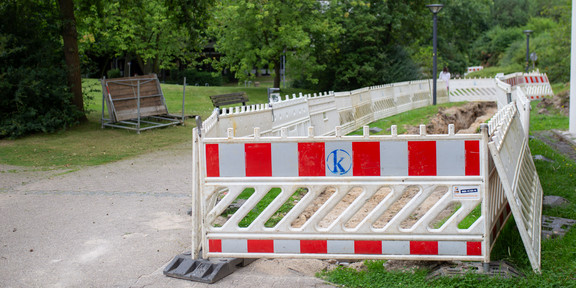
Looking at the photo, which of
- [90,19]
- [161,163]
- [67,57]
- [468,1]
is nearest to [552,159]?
[161,163]

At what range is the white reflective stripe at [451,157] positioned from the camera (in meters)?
4.88

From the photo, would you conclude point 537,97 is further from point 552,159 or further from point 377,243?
point 377,243

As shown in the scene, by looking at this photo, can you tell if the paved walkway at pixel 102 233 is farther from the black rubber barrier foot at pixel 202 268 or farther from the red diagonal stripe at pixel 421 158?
the red diagonal stripe at pixel 421 158

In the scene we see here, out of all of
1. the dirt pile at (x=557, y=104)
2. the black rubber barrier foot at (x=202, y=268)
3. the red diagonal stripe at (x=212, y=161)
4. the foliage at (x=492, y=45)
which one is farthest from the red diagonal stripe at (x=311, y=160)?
the foliage at (x=492, y=45)

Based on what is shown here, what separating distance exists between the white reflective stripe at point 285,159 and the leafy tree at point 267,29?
83.0 ft

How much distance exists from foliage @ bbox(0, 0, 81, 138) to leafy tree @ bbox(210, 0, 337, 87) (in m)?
12.7

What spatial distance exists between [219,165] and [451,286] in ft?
6.88

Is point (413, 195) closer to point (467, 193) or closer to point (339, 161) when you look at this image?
point (467, 193)

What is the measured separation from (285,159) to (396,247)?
3.80 feet

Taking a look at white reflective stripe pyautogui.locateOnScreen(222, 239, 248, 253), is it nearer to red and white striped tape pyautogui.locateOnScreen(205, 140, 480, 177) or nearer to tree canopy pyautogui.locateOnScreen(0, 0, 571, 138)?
red and white striped tape pyautogui.locateOnScreen(205, 140, 480, 177)

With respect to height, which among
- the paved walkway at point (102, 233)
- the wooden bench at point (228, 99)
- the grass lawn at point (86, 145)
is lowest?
the paved walkway at point (102, 233)

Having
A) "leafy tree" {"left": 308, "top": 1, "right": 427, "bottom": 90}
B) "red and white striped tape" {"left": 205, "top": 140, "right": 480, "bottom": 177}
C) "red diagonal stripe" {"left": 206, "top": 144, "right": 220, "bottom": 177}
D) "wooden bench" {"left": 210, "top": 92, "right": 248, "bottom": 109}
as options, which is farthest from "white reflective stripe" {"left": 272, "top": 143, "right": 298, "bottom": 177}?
"leafy tree" {"left": 308, "top": 1, "right": 427, "bottom": 90}

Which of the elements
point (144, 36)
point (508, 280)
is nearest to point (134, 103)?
point (508, 280)

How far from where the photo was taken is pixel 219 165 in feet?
17.0
